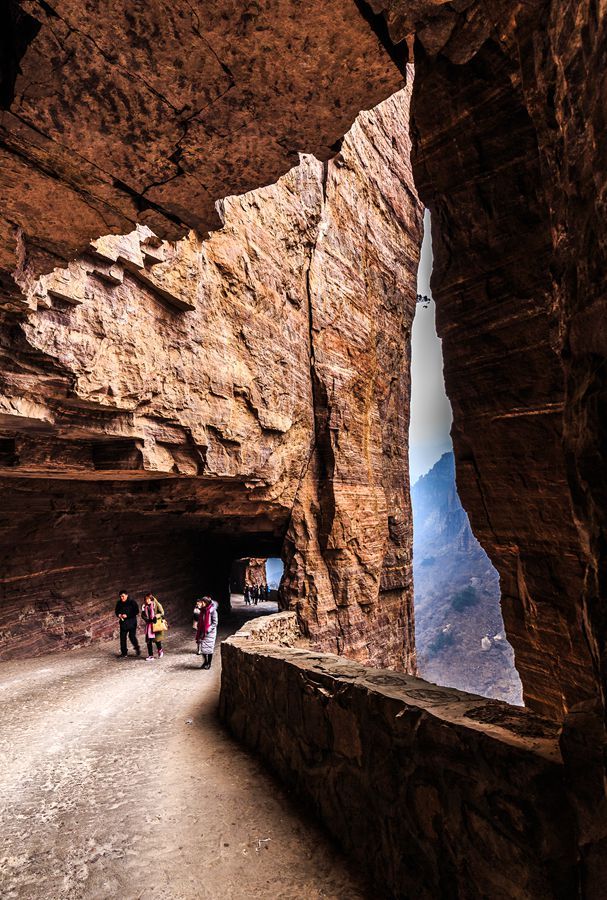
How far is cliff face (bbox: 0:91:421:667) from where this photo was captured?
7.64 m

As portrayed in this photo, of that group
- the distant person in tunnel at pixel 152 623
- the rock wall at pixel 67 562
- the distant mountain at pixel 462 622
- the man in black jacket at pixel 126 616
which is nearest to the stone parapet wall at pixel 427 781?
the distant person in tunnel at pixel 152 623

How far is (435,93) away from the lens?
6531 mm

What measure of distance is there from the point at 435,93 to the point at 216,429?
6.92 meters

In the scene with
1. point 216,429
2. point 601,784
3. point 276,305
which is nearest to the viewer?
point 601,784

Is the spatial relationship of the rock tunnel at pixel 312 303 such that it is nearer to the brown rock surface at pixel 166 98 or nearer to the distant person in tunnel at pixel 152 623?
the brown rock surface at pixel 166 98

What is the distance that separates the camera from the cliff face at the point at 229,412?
25.1ft

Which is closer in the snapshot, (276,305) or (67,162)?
(67,162)

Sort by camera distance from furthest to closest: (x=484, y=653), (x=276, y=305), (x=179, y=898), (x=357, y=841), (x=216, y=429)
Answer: (x=484, y=653) → (x=276, y=305) → (x=216, y=429) → (x=357, y=841) → (x=179, y=898)

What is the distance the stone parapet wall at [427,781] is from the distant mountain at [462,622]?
5270 centimetres

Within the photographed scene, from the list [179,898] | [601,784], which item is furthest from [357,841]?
[601,784]

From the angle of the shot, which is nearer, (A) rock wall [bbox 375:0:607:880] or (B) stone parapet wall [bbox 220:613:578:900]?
(B) stone parapet wall [bbox 220:613:578:900]

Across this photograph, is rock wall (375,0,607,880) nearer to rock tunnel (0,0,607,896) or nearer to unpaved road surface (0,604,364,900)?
rock tunnel (0,0,607,896)

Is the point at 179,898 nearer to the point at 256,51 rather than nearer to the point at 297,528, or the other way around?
the point at 256,51

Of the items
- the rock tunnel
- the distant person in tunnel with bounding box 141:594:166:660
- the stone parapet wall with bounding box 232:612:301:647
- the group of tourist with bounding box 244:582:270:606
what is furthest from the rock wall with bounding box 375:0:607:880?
the group of tourist with bounding box 244:582:270:606
